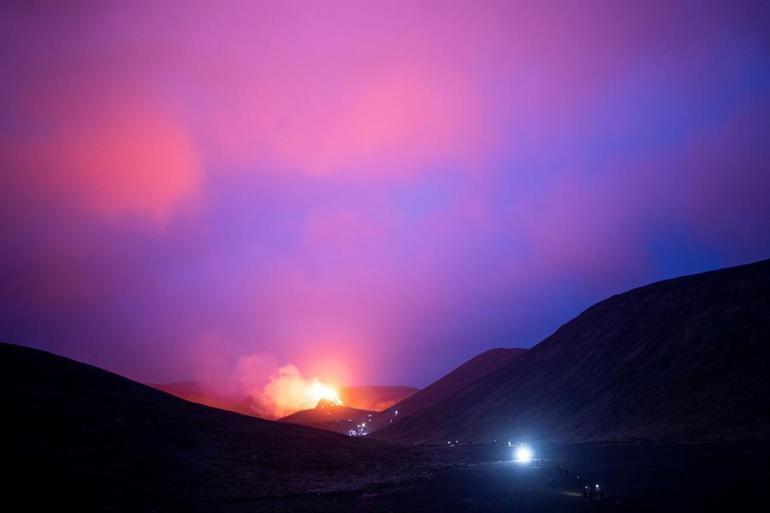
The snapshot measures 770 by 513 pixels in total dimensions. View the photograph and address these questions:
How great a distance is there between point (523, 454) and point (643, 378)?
137 feet

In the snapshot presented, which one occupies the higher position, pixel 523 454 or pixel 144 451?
pixel 144 451

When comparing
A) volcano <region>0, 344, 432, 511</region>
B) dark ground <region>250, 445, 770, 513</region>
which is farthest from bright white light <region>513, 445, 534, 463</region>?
volcano <region>0, 344, 432, 511</region>

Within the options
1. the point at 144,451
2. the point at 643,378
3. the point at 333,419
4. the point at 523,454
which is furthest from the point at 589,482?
the point at 333,419

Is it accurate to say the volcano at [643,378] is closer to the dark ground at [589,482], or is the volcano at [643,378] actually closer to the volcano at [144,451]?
the dark ground at [589,482]

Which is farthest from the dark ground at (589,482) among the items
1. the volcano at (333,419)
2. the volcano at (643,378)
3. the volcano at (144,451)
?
the volcano at (333,419)

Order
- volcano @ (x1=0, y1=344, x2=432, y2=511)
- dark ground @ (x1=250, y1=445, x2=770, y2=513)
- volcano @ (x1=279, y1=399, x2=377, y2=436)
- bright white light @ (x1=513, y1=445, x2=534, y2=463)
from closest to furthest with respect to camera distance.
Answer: dark ground @ (x1=250, y1=445, x2=770, y2=513)
volcano @ (x1=0, y1=344, x2=432, y2=511)
bright white light @ (x1=513, y1=445, x2=534, y2=463)
volcano @ (x1=279, y1=399, x2=377, y2=436)

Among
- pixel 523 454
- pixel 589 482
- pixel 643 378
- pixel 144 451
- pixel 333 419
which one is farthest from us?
pixel 333 419

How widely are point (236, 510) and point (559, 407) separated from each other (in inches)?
3120

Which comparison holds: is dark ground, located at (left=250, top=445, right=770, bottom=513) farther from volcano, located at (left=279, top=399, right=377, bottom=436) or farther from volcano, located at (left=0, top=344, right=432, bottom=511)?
volcano, located at (left=279, top=399, right=377, bottom=436)

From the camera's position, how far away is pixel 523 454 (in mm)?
66188

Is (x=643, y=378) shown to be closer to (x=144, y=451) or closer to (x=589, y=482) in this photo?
(x=589, y=482)

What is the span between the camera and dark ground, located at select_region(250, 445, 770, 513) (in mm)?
28453

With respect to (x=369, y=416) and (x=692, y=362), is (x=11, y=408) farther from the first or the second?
(x=369, y=416)

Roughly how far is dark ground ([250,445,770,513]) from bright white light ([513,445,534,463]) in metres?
4.20
